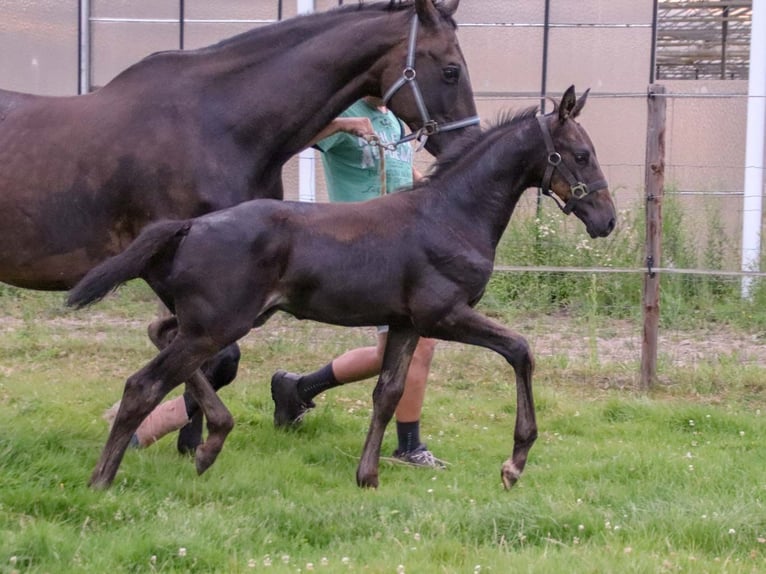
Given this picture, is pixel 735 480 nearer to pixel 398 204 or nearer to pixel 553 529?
pixel 553 529

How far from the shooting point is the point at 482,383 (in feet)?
25.0

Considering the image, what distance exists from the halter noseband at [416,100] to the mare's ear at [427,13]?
0.03 meters

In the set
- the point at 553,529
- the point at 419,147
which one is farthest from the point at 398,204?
the point at 553,529

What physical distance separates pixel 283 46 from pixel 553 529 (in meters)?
2.59

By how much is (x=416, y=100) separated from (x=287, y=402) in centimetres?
202

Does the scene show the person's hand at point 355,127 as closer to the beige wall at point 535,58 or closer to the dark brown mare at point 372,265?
the dark brown mare at point 372,265

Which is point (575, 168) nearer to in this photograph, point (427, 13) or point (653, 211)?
point (427, 13)

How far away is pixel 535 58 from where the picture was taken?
1212 cm

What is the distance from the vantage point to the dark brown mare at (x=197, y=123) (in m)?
4.70

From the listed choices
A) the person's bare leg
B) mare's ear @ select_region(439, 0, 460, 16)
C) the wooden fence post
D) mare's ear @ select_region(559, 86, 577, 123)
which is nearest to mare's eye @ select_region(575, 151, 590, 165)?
mare's ear @ select_region(559, 86, 577, 123)

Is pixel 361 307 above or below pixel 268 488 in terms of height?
above

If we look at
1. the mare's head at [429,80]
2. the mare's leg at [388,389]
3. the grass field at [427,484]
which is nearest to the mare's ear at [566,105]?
the mare's head at [429,80]

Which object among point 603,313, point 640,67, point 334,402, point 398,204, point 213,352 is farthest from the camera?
point 640,67

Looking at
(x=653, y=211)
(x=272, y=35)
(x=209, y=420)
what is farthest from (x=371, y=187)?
(x=653, y=211)
